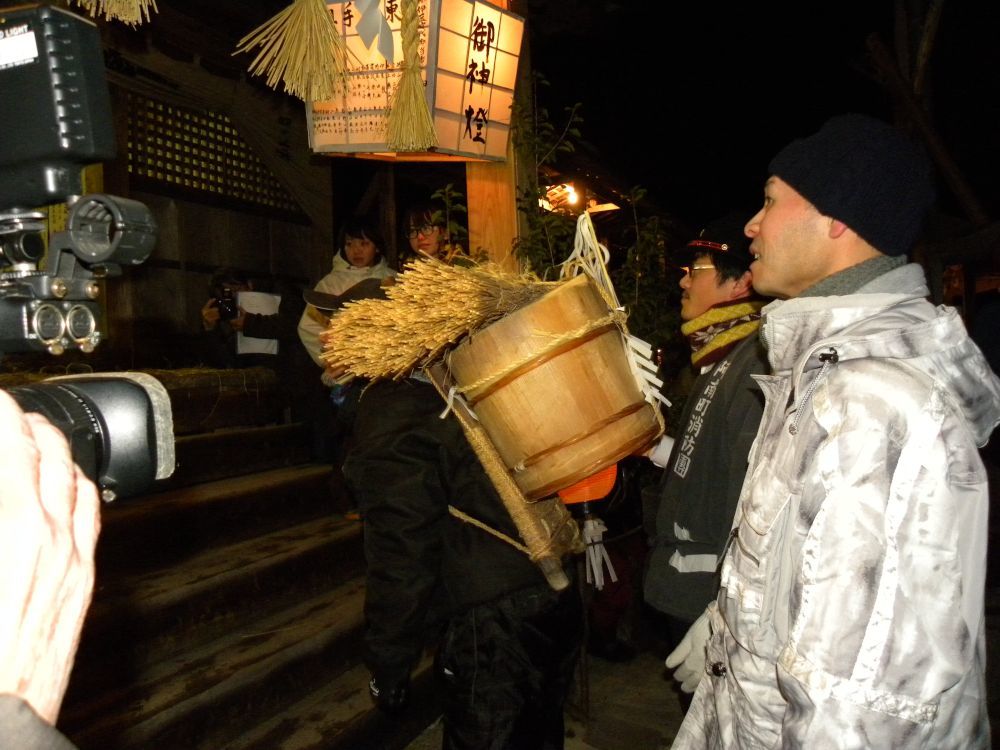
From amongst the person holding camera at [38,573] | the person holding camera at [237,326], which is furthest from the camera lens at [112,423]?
the person holding camera at [237,326]

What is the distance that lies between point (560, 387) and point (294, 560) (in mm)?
3312

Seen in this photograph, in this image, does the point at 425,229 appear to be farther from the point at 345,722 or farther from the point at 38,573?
the point at 38,573

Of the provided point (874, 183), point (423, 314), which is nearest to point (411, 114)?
point (423, 314)

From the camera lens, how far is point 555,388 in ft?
6.61

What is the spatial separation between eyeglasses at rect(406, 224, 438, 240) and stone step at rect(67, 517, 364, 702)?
2337mm

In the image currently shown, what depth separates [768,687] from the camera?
5.01 ft

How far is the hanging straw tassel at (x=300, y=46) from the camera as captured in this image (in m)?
2.58

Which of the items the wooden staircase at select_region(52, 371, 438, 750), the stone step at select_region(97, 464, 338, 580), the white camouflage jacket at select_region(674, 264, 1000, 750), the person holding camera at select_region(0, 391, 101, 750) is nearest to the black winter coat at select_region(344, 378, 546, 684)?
the white camouflage jacket at select_region(674, 264, 1000, 750)

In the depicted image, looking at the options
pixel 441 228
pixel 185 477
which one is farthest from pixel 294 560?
pixel 441 228

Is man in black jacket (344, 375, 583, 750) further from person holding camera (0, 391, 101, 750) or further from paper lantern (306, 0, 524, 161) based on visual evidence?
paper lantern (306, 0, 524, 161)

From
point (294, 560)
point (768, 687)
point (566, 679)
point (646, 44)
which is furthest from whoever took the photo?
point (646, 44)

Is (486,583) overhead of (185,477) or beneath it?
overhead

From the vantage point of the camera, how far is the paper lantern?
3.51m

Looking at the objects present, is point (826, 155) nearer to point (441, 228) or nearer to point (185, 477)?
point (441, 228)
